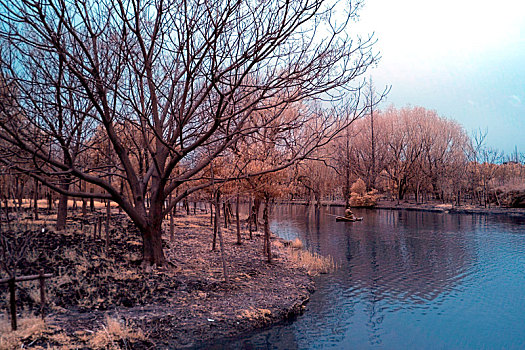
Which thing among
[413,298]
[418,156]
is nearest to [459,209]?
[418,156]

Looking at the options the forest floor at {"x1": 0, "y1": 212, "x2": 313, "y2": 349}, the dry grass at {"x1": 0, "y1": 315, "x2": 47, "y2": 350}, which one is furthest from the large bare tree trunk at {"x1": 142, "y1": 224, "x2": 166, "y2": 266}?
the dry grass at {"x1": 0, "y1": 315, "x2": 47, "y2": 350}

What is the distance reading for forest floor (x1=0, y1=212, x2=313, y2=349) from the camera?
6801 mm

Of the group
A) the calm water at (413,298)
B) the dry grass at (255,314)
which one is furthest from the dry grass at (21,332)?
the dry grass at (255,314)

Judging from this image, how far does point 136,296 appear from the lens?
28.6ft

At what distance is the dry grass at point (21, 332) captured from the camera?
5949mm

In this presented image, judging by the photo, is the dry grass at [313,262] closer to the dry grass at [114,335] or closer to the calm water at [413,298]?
the calm water at [413,298]

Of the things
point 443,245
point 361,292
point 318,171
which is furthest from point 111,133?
point 318,171

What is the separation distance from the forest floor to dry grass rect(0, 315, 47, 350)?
14 millimetres

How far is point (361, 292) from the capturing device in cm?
1179

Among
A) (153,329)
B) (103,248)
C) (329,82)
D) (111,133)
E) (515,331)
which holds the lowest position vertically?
(515,331)

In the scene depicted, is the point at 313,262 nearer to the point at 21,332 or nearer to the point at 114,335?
the point at 114,335

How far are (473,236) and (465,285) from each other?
38.7ft

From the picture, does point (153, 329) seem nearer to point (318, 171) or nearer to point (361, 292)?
point (361, 292)

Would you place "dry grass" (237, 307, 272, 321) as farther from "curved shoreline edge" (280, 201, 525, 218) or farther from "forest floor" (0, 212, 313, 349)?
"curved shoreline edge" (280, 201, 525, 218)
